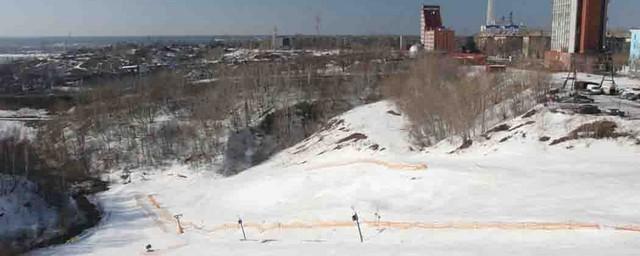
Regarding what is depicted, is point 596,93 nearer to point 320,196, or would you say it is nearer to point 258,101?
point 320,196

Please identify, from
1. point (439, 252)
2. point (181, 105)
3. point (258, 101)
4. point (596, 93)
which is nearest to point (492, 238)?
point (439, 252)

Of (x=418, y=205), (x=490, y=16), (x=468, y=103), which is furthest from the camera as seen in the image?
(x=490, y=16)

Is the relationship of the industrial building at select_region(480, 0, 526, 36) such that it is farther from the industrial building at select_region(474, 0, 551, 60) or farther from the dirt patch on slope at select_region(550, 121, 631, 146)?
the dirt patch on slope at select_region(550, 121, 631, 146)

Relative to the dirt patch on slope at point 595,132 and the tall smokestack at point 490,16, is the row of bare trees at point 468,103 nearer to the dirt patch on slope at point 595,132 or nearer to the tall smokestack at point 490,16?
the dirt patch on slope at point 595,132

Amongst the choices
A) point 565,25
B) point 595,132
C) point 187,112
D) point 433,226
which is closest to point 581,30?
point 565,25

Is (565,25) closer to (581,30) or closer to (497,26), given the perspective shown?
(581,30)
